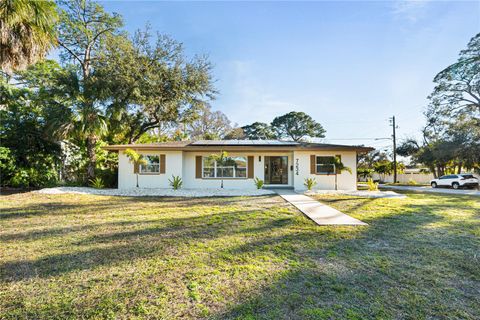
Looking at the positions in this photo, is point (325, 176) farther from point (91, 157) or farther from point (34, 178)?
point (34, 178)

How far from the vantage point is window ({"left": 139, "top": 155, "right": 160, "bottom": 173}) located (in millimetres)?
14148

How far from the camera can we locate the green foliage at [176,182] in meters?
13.4

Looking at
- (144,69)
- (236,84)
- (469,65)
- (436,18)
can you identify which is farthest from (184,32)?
(469,65)

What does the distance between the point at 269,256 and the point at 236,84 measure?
1948 cm

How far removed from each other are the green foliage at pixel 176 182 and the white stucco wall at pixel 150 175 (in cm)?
24

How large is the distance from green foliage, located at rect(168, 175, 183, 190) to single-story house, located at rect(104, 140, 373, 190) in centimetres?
25

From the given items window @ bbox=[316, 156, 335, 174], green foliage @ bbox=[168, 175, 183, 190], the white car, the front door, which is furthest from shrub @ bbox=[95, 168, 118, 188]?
the white car

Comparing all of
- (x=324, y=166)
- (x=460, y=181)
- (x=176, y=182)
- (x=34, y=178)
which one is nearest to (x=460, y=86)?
(x=460, y=181)

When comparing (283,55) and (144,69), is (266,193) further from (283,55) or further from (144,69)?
(144,69)

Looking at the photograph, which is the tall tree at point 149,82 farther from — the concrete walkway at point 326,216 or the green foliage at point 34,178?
the concrete walkway at point 326,216

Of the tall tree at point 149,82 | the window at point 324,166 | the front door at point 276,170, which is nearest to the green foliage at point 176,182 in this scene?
the front door at point 276,170

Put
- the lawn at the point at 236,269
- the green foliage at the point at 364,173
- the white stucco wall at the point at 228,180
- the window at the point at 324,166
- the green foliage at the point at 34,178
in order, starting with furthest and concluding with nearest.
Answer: the green foliage at the point at 364,173, the window at the point at 324,166, the white stucco wall at the point at 228,180, the green foliage at the point at 34,178, the lawn at the point at 236,269

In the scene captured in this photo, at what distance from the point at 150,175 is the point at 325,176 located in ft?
34.9

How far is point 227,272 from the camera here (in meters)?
3.33
